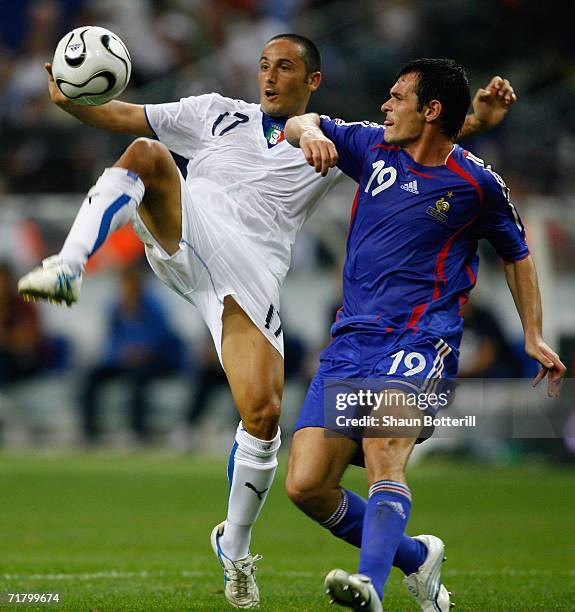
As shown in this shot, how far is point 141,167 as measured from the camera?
6.00m

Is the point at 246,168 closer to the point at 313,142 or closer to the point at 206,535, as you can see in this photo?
the point at 313,142

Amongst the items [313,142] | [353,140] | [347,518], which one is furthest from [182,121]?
[347,518]

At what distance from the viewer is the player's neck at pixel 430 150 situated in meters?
5.82

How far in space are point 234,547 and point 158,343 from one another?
8.92 meters

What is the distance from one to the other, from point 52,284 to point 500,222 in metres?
2.08

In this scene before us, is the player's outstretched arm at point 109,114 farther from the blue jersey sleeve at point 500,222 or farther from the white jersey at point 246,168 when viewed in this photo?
the blue jersey sleeve at point 500,222

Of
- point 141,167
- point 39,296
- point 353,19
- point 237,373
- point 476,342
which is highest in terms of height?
point 353,19

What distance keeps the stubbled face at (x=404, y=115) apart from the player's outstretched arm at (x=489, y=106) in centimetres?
72

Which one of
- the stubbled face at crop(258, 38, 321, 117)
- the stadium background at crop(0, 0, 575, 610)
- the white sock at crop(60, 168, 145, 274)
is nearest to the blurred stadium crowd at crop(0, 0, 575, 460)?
the stadium background at crop(0, 0, 575, 610)

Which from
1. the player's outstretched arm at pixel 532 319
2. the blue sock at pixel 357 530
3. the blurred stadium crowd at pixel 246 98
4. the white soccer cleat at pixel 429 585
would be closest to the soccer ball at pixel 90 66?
the player's outstretched arm at pixel 532 319

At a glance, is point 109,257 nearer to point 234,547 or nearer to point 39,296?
point 234,547

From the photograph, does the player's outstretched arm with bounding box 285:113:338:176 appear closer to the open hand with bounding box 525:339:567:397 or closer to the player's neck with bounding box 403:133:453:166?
the player's neck with bounding box 403:133:453:166

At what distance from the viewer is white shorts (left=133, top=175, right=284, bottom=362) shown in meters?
6.54

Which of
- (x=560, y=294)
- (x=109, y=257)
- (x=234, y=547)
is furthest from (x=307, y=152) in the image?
(x=109, y=257)
